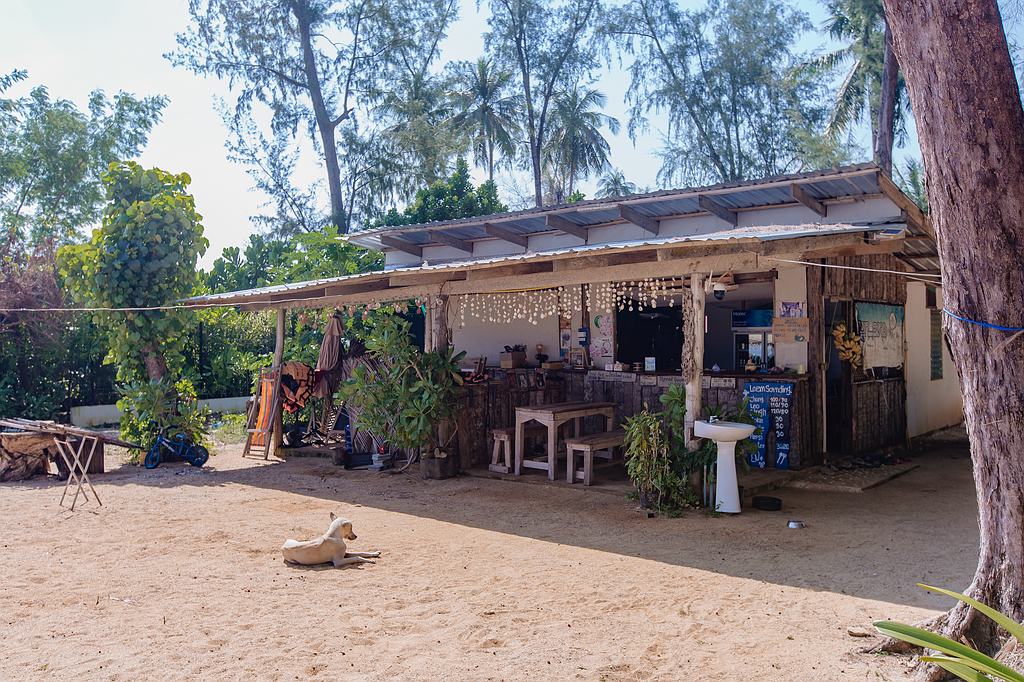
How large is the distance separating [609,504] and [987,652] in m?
4.33

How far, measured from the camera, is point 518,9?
2742 centimetres

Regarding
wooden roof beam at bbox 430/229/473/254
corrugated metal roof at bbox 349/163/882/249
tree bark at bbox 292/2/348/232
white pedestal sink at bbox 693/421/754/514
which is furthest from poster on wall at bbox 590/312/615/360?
tree bark at bbox 292/2/348/232

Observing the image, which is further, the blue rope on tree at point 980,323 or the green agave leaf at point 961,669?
the blue rope on tree at point 980,323

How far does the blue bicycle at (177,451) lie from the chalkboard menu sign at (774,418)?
24.2ft

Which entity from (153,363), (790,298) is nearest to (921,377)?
(790,298)

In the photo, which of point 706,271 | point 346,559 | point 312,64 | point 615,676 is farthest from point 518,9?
point 615,676

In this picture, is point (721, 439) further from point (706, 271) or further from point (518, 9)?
point (518, 9)

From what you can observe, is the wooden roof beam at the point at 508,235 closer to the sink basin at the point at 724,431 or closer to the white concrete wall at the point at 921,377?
the white concrete wall at the point at 921,377

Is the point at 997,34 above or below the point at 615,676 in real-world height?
above

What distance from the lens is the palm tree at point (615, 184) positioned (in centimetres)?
2808

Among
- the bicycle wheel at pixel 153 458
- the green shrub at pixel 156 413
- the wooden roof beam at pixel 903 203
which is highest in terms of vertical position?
the wooden roof beam at pixel 903 203

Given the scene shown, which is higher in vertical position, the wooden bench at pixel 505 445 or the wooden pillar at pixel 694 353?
the wooden pillar at pixel 694 353

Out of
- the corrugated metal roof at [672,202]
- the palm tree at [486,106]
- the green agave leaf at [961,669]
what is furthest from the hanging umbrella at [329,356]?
the palm tree at [486,106]

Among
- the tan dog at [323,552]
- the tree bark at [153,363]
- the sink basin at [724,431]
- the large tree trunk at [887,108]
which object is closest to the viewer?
the tan dog at [323,552]
